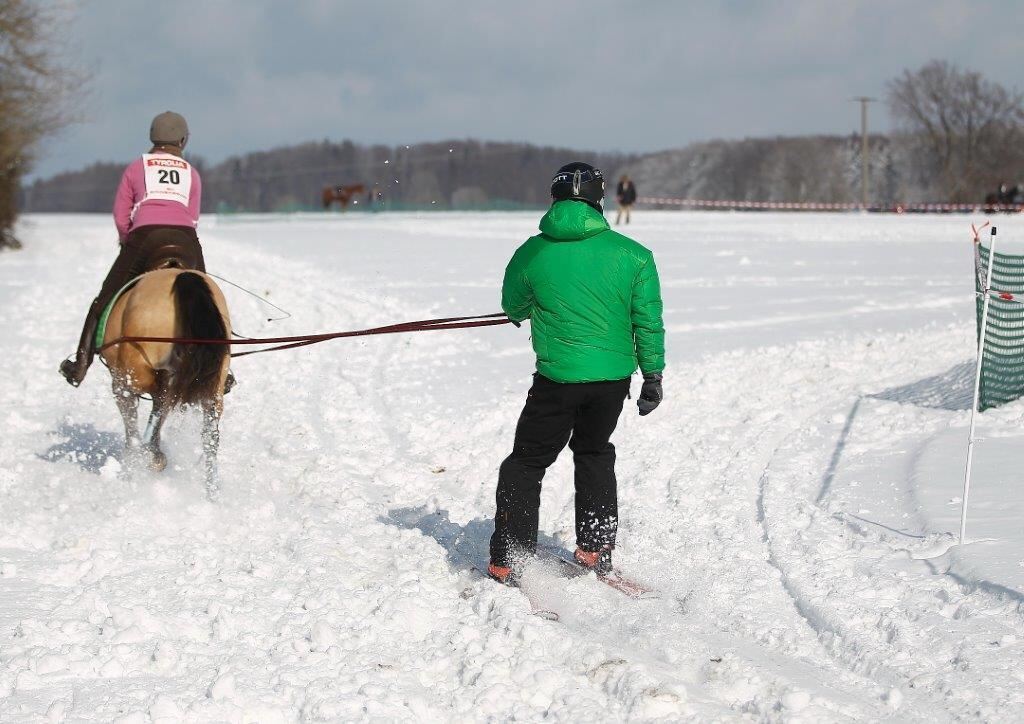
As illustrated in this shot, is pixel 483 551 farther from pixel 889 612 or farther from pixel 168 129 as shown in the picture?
pixel 168 129

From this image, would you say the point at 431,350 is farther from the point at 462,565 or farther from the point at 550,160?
the point at 550,160

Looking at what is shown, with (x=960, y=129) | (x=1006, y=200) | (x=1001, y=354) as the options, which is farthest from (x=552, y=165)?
(x=1001, y=354)

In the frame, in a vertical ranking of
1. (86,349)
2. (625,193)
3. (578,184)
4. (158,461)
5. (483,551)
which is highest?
(625,193)

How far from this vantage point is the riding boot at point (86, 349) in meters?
7.20

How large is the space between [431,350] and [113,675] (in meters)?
8.32

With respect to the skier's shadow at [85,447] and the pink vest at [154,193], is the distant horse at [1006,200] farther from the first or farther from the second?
the pink vest at [154,193]

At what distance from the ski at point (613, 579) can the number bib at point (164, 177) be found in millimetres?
3572

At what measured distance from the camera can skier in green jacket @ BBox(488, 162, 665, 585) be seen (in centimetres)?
491

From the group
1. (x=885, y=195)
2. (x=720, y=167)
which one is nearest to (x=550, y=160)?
(x=720, y=167)

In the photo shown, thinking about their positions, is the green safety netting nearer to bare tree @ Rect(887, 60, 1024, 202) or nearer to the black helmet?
the black helmet

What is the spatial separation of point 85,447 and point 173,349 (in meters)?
1.85

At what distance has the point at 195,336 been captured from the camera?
6.70 m

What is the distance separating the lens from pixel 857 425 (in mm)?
8273

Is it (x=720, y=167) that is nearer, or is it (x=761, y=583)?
(x=761, y=583)
